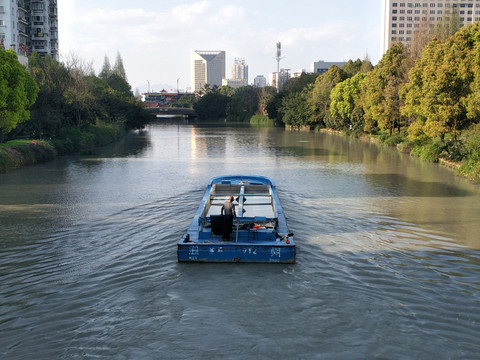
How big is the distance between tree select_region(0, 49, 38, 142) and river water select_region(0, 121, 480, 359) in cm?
1149

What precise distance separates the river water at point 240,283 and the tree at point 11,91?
11491 mm

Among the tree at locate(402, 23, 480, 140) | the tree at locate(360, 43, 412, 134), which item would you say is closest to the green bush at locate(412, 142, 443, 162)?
the tree at locate(402, 23, 480, 140)

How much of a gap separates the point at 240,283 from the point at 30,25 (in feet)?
370

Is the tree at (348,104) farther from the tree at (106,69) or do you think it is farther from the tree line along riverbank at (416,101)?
the tree at (106,69)

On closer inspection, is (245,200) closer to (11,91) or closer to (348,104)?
(11,91)

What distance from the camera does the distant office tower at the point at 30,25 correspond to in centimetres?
9106

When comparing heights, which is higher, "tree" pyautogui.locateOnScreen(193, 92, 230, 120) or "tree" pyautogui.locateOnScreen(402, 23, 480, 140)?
"tree" pyautogui.locateOnScreen(193, 92, 230, 120)

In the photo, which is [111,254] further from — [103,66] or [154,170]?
[103,66]

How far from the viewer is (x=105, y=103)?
70875 millimetres

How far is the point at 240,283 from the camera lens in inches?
501

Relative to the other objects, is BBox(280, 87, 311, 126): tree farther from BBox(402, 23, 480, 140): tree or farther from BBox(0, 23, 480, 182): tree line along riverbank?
BBox(402, 23, 480, 140): tree

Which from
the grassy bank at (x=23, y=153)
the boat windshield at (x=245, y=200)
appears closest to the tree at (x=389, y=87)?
the boat windshield at (x=245, y=200)

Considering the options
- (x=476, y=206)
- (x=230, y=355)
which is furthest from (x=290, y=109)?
(x=230, y=355)

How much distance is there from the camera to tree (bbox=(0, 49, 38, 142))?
33562 mm
